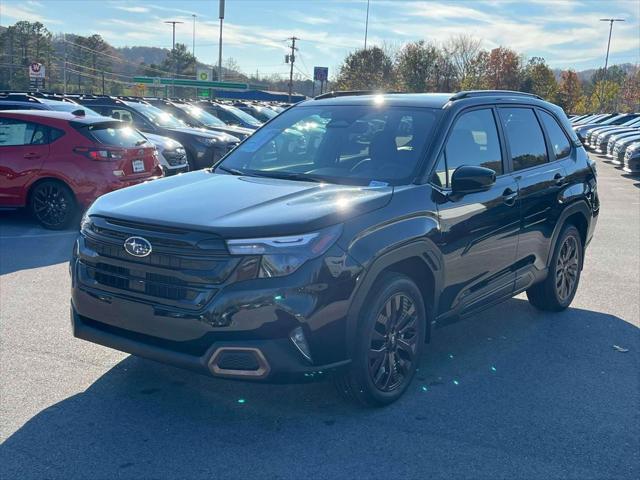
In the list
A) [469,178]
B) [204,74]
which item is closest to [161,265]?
[469,178]

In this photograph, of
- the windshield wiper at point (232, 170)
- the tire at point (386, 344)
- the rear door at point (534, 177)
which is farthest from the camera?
the rear door at point (534, 177)

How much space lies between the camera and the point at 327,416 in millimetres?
4121

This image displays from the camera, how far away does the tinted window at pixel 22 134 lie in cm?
984

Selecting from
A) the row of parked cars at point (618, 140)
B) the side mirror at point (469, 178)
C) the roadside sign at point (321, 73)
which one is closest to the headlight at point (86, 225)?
the side mirror at point (469, 178)

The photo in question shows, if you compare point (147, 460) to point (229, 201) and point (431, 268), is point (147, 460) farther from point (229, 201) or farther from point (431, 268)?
point (431, 268)

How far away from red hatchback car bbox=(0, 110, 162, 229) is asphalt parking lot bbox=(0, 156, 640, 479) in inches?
157

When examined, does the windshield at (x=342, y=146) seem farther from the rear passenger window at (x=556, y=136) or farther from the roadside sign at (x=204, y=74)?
the roadside sign at (x=204, y=74)

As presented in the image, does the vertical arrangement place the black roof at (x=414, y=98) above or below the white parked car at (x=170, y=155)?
above

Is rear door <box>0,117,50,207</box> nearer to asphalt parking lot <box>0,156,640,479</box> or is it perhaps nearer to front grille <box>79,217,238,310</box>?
asphalt parking lot <box>0,156,640,479</box>

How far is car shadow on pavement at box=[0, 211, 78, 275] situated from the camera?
25.5 ft

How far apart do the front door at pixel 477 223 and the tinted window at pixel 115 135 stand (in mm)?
6112

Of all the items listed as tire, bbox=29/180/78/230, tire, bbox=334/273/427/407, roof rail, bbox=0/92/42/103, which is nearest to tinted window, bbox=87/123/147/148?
tire, bbox=29/180/78/230

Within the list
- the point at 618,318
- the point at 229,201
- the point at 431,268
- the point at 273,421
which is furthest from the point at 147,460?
the point at 618,318

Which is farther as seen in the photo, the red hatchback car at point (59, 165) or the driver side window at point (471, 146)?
the red hatchback car at point (59, 165)
